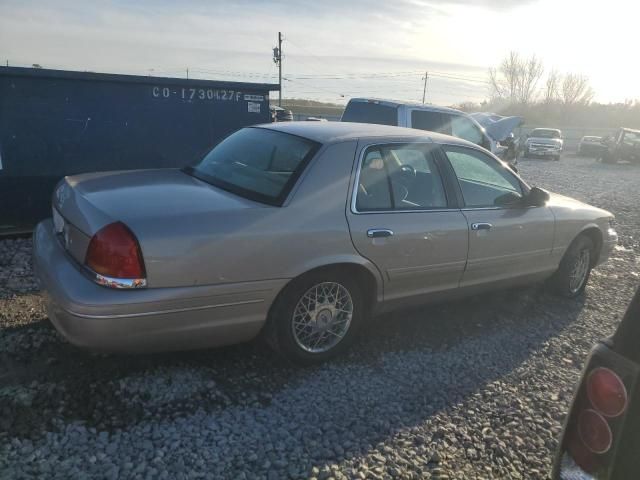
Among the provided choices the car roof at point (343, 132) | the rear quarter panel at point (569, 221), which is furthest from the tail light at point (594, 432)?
the rear quarter panel at point (569, 221)

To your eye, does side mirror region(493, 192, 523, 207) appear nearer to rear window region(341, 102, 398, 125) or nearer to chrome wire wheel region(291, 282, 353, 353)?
chrome wire wheel region(291, 282, 353, 353)

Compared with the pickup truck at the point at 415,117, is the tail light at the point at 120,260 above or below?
below

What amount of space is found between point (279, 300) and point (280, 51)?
148 feet

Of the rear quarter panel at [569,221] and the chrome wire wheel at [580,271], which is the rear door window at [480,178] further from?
the chrome wire wheel at [580,271]

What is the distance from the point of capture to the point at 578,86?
6812 centimetres

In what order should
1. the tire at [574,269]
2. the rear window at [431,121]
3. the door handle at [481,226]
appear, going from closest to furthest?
the door handle at [481,226], the tire at [574,269], the rear window at [431,121]

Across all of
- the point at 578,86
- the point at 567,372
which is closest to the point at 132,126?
the point at 567,372

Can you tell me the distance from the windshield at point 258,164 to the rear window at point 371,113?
17.5ft

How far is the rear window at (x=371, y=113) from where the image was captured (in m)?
9.06

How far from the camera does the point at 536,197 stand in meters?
4.48

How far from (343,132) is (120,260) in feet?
5.85

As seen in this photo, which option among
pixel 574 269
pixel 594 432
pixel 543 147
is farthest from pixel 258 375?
pixel 543 147

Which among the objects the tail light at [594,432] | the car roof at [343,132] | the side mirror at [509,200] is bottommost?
the tail light at [594,432]

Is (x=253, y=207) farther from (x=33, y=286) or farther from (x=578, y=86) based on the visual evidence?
(x=578, y=86)
